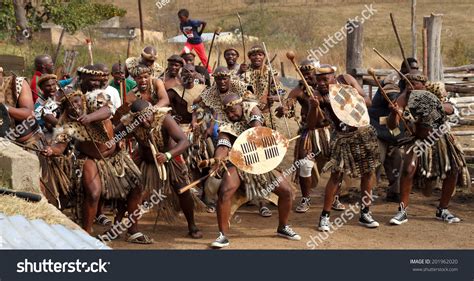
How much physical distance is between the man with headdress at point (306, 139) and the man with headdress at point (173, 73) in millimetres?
1226

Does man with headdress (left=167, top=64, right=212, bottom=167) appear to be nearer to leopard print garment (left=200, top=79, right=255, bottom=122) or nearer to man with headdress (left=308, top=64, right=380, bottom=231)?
leopard print garment (left=200, top=79, right=255, bottom=122)

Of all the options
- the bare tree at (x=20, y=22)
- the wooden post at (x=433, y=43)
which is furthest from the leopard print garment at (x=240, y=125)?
the bare tree at (x=20, y=22)

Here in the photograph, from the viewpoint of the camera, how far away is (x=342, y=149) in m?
8.70

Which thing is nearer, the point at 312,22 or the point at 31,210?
the point at 31,210

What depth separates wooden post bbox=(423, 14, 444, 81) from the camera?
1221 cm

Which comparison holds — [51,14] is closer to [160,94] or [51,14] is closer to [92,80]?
[160,94]

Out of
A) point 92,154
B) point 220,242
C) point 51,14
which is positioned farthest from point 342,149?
point 51,14

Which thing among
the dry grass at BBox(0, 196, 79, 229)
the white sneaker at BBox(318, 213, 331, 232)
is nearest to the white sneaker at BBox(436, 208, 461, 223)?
the white sneaker at BBox(318, 213, 331, 232)

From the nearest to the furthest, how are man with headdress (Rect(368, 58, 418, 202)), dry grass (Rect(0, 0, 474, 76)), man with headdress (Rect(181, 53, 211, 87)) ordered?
man with headdress (Rect(368, 58, 418, 202)) < man with headdress (Rect(181, 53, 211, 87)) < dry grass (Rect(0, 0, 474, 76))

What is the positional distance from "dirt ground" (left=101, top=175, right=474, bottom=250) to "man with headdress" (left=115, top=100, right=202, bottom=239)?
1.05ft

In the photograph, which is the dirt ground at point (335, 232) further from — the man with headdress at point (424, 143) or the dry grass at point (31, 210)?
the dry grass at point (31, 210)

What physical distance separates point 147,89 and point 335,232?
2.33 m

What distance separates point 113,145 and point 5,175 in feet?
3.33

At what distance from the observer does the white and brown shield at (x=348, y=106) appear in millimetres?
8570
